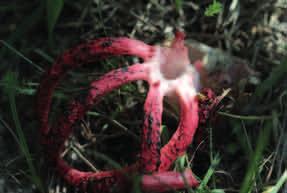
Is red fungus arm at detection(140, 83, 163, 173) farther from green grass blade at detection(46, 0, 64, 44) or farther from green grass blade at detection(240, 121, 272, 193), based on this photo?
green grass blade at detection(46, 0, 64, 44)

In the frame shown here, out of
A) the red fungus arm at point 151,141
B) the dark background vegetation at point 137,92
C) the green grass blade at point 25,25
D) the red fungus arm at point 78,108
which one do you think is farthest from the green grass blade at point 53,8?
the red fungus arm at point 151,141

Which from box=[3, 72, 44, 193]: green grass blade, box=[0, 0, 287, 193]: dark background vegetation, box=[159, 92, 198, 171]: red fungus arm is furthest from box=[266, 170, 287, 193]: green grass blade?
box=[3, 72, 44, 193]: green grass blade

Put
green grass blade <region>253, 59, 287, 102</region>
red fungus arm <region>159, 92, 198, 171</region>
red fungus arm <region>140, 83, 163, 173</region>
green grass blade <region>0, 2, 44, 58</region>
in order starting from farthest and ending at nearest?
green grass blade <region>0, 2, 44, 58</region>, green grass blade <region>253, 59, 287, 102</region>, red fungus arm <region>159, 92, 198, 171</region>, red fungus arm <region>140, 83, 163, 173</region>

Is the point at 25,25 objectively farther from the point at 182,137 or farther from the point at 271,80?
the point at 271,80

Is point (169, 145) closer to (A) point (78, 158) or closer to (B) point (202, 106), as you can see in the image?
(B) point (202, 106)

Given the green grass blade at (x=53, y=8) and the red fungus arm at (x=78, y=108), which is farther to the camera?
the green grass blade at (x=53, y=8)

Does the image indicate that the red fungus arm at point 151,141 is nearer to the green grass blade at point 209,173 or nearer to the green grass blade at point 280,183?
the green grass blade at point 209,173
